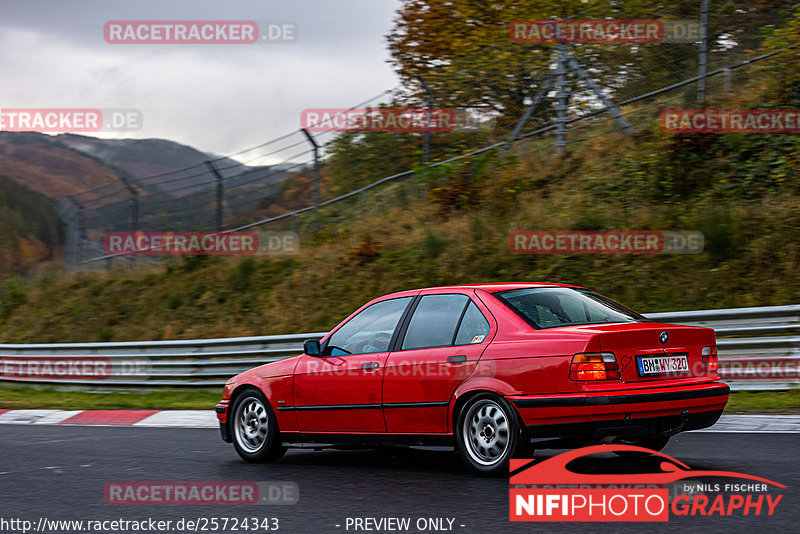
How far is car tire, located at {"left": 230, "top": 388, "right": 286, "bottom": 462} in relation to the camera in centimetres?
778

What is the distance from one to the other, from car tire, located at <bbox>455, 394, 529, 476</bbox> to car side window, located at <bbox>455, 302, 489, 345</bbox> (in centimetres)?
47

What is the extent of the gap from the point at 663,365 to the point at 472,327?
135 cm

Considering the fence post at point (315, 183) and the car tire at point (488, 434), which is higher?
the fence post at point (315, 183)

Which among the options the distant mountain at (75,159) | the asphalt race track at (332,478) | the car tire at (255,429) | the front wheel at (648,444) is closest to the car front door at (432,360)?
the asphalt race track at (332,478)

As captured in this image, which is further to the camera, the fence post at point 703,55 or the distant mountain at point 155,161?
the distant mountain at point 155,161

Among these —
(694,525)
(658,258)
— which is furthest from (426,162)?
(694,525)

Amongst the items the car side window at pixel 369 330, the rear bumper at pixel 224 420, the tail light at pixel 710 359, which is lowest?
the rear bumper at pixel 224 420

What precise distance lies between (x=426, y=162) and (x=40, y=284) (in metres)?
11.5

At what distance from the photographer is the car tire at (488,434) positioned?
19.8ft

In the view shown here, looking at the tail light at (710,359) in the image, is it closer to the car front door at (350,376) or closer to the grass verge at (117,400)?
the car front door at (350,376)

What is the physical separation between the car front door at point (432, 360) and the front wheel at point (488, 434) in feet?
0.60

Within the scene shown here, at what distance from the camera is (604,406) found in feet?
19.0

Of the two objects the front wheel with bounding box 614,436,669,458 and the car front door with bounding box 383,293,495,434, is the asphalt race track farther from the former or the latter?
the car front door with bounding box 383,293,495,434

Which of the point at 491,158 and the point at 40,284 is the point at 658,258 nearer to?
the point at 491,158
